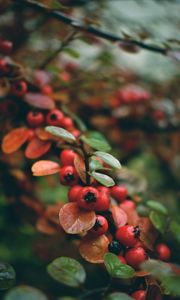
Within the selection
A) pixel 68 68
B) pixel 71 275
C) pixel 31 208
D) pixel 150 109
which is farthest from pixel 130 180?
pixel 68 68

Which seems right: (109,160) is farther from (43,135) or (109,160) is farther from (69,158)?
(43,135)

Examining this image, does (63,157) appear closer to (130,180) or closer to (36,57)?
(130,180)

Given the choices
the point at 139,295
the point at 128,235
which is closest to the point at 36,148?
the point at 128,235

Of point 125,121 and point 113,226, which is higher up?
point 113,226

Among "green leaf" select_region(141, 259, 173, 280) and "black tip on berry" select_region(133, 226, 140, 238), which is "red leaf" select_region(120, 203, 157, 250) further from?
"green leaf" select_region(141, 259, 173, 280)

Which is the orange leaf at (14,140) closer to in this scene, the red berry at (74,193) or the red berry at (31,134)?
the red berry at (31,134)

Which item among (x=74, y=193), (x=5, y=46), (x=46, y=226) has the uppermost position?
(x=5, y=46)

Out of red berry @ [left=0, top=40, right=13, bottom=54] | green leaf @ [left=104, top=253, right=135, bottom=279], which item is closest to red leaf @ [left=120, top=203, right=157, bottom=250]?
green leaf @ [left=104, top=253, right=135, bottom=279]
